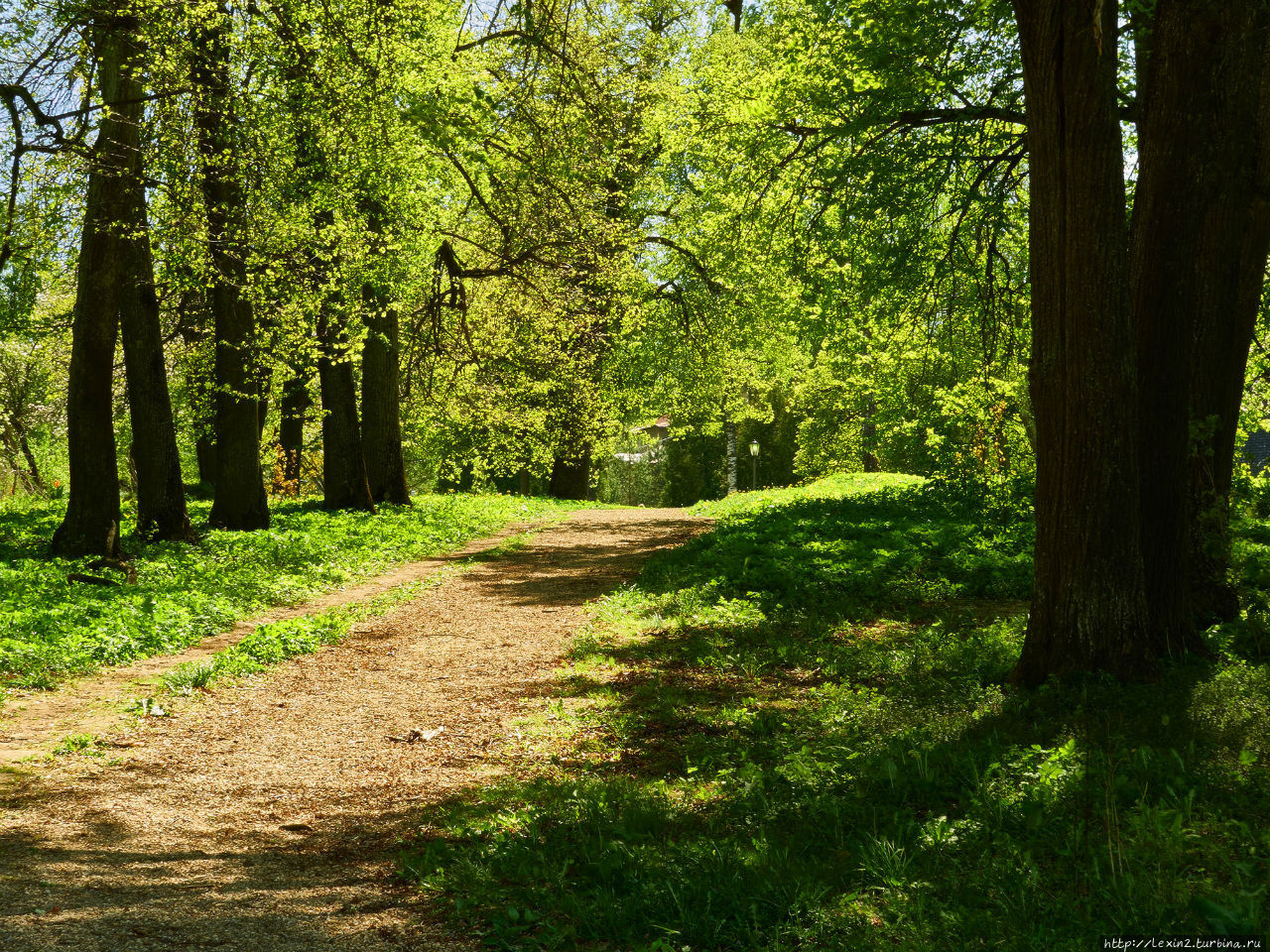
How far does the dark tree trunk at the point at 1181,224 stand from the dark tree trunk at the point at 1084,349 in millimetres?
620

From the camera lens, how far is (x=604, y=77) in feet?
69.1

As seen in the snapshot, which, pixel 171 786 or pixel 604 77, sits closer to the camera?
pixel 171 786

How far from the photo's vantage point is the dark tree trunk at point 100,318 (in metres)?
11.8

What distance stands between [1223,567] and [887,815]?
167 inches

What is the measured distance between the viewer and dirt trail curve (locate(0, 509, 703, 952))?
146 inches

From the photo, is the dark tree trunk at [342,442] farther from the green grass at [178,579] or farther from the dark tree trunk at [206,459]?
the dark tree trunk at [206,459]

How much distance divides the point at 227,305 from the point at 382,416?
5.32m

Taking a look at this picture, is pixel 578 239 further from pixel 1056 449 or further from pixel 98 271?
pixel 1056 449

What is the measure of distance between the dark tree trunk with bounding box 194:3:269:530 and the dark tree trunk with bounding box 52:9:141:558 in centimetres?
95

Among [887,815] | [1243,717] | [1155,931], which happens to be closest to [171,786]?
[887,815]

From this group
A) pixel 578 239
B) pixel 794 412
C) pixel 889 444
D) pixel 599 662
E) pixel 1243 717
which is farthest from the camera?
pixel 794 412

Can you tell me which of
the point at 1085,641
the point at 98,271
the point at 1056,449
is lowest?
the point at 1085,641

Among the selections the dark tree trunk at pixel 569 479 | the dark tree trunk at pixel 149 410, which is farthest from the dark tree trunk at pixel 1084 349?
the dark tree trunk at pixel 569 479

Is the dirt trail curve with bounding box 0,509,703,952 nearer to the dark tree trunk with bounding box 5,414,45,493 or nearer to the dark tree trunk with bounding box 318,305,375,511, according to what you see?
the dark tree trunk with bounding box 318,305,375,511
